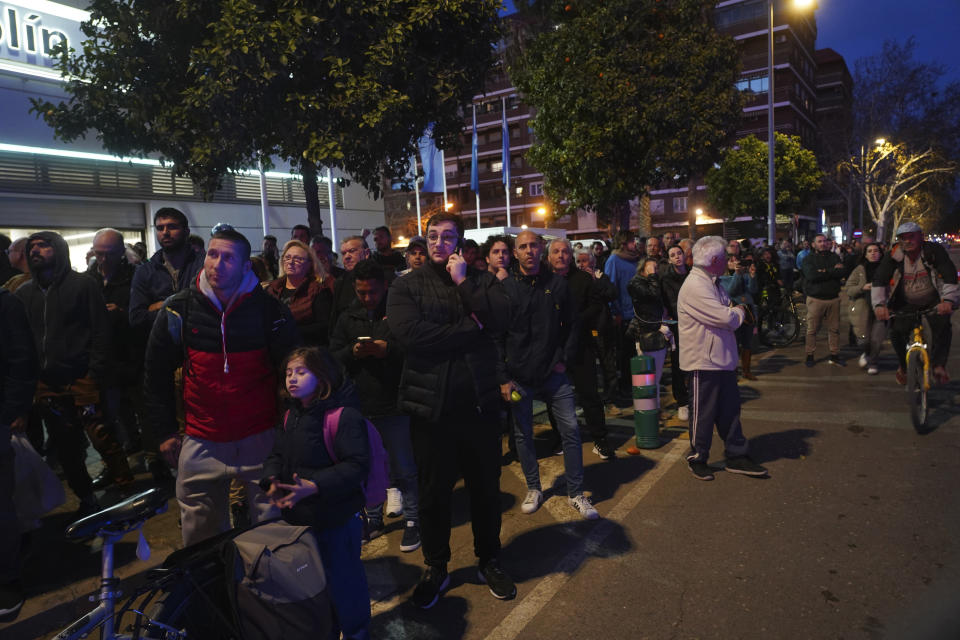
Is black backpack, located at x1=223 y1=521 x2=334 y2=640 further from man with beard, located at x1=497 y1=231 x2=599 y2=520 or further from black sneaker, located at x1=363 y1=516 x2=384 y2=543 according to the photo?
man with beard, located at x1=497 y1=231 x2=599 y2=520

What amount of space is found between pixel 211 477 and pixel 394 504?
2040 millimetres

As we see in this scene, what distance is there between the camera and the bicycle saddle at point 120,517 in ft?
7.01

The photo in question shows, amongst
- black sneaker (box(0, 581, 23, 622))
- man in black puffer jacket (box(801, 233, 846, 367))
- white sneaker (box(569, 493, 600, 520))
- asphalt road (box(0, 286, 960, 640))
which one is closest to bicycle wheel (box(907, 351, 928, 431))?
asphalt road (box(0, 286, 960, 640))

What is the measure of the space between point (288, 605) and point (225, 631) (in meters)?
0.31

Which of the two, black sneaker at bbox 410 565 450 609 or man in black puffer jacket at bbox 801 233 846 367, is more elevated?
man in black puffer jacket at bbox 801 233 846 367

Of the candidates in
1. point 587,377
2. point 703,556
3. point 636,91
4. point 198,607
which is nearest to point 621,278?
point 587,377

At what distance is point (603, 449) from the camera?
5.80 meters

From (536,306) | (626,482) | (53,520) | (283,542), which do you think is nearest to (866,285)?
(626,482)

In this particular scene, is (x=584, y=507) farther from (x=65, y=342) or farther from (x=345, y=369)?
(x=65, y=342)

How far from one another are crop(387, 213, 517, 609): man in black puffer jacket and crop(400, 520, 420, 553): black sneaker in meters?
0.67

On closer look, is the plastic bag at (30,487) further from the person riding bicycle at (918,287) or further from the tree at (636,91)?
the tree at (636,91)

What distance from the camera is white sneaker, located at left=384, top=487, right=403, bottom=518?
480cm

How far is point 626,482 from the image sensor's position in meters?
5.20

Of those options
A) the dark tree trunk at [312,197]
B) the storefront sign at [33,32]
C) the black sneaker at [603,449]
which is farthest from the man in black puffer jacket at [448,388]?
the storefront sign at [33,32]
